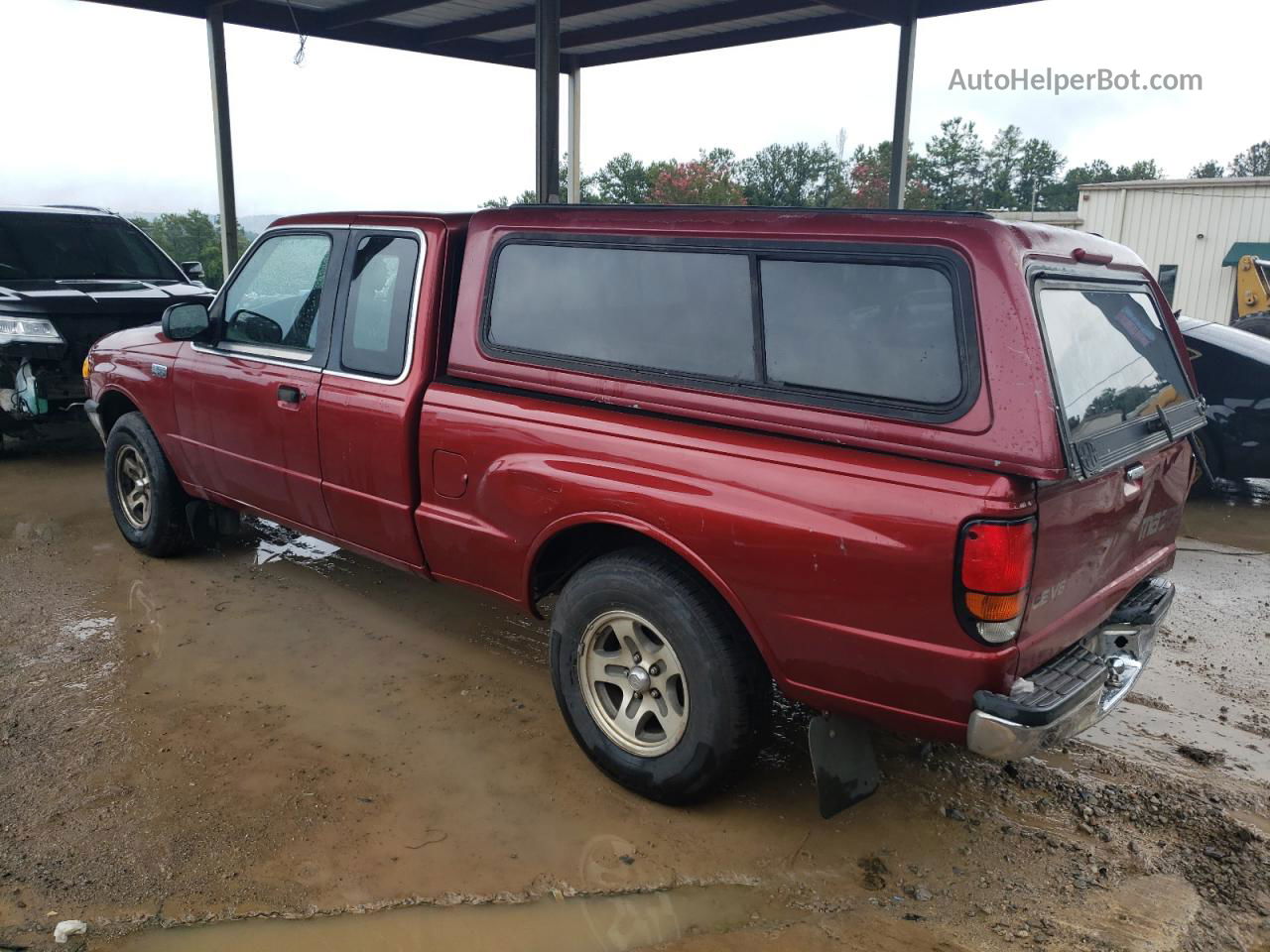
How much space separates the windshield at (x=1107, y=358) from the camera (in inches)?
97.1

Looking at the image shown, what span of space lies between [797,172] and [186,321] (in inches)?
1340

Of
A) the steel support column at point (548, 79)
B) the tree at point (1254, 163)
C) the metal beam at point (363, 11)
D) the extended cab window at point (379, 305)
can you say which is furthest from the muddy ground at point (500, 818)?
the tree at point (1254, 163)

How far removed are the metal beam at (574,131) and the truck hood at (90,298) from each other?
5882 mm

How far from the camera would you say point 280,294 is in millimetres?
4184

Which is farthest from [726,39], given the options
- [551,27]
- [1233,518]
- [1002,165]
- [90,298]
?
[1002,165]

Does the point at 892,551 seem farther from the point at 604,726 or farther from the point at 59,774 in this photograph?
the point at 59,774

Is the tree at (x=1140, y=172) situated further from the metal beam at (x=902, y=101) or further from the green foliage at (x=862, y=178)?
the metal beam at (x=902, y=101)

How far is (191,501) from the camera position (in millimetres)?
5062

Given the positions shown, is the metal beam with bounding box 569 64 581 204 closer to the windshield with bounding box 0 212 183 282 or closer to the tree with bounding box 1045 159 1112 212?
the windshield with bounding box 0 212 183 282

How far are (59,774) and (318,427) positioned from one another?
5.05 feet

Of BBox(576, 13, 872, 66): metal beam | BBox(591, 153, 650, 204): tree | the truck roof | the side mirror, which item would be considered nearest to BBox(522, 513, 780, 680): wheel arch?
the truck roof

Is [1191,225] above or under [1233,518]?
above

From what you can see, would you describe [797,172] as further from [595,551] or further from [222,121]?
[595,551]

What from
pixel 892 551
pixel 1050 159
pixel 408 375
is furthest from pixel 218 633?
pixel 1050 159
